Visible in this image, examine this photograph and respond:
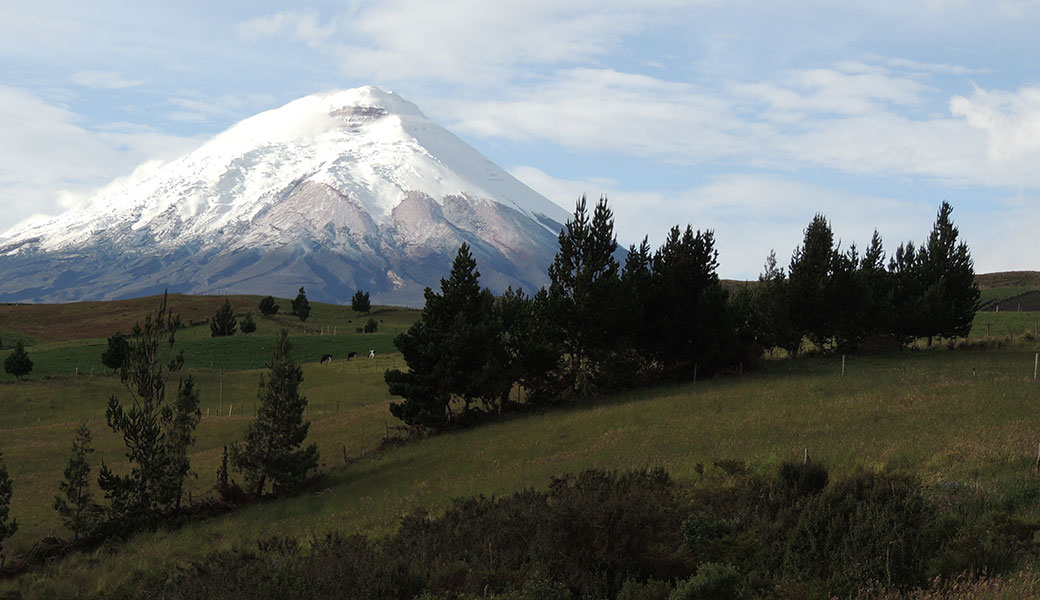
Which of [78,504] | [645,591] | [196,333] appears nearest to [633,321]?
[78,504]

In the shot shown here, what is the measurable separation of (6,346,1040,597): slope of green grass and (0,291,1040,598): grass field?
0.10m

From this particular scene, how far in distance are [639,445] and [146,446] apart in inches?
775

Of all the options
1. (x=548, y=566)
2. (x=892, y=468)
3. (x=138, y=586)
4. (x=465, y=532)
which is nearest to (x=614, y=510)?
(x=548, y=566)

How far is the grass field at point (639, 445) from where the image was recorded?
21922 millimetres

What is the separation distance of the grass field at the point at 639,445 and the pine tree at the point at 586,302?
3228 millimetres

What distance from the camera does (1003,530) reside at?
1329 cm

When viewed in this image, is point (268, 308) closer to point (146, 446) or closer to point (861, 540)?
point (146, 446)

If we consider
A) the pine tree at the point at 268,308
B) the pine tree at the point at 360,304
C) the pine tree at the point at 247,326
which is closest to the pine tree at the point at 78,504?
the pine tree at the point at 247,326

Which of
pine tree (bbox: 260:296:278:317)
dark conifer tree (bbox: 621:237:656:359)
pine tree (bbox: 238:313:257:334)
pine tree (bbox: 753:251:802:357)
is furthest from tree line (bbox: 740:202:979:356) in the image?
pine tree (bbox: 260:296:278:317)

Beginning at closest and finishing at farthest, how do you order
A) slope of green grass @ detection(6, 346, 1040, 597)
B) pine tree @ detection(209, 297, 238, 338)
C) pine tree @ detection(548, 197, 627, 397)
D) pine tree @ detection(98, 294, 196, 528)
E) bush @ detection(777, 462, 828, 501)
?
bush @ detection(777, 462, 828, 501), slope of green grass @ detection(6, 346, 1040, 597), pine tree @ detection(98, 294, 196, 528), pine tree @ detection(548, 197, 627, 397), pine tree @ detection(209, 297, 238, 338)

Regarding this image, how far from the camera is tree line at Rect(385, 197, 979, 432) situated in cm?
4188

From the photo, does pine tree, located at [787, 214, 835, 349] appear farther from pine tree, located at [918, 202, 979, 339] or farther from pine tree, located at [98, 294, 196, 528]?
pine tree, located at [98, 294, 196, 528]

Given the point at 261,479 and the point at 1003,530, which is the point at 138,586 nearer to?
the point at 261,479

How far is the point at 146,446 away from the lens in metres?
30.0
